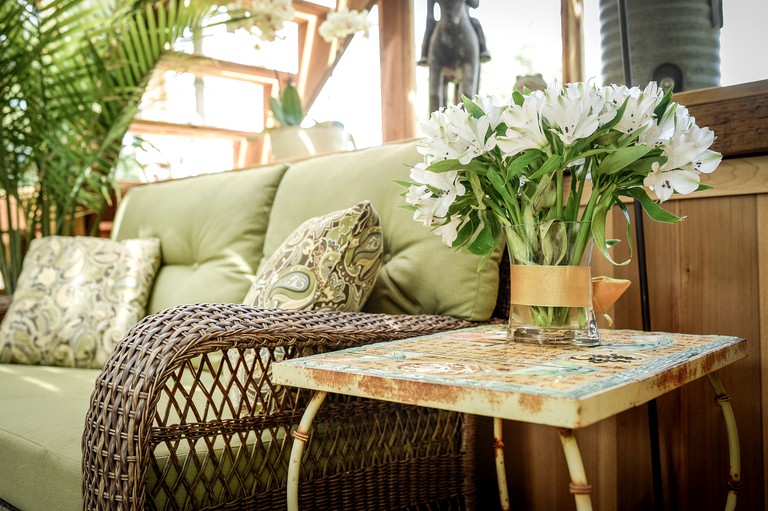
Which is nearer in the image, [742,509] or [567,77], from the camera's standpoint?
[742,509]

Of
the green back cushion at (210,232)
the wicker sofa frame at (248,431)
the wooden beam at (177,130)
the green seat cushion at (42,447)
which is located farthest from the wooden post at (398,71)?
the green seat cushion at (42,447)

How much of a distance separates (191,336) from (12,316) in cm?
133

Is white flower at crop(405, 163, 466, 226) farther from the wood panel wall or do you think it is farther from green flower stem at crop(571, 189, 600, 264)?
the wood panel wall

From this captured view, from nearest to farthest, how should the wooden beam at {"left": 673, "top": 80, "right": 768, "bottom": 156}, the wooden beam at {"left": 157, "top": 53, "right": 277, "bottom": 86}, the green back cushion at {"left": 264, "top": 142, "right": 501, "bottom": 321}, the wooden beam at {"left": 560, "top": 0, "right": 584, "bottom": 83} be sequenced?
the wooden beam at {"left": 673, "top": 80, "right": 768, "bottom": 156} → the green back cushion at {"left": 264, "top": 142, "right": 501, "bottom": 321} → the wooden beam at {"left": 560, "top": 0, "right": 584, "bottom": 83} → the wooden beam at {"left": 157, "top": 53, "right": 277, "bottom": 86}

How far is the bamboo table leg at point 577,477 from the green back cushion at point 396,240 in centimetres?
63

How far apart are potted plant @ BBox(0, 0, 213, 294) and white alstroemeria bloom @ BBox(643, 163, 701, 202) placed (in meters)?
2.02

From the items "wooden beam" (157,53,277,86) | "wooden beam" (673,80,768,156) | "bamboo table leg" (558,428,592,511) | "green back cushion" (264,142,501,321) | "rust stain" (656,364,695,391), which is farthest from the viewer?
"wooden beam" (157,53,277,86)

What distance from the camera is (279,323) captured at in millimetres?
1070

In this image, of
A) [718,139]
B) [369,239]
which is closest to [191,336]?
[369,239]

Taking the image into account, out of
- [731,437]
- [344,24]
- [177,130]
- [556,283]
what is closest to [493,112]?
[556,283]

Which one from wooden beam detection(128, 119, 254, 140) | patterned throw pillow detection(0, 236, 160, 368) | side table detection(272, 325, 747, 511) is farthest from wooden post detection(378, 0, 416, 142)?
side table detection(272, 325, 747, 511)

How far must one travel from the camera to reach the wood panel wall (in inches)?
50.6

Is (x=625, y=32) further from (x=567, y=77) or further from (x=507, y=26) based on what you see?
(x=507, y=26)

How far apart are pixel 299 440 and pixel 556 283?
1.35 ft
